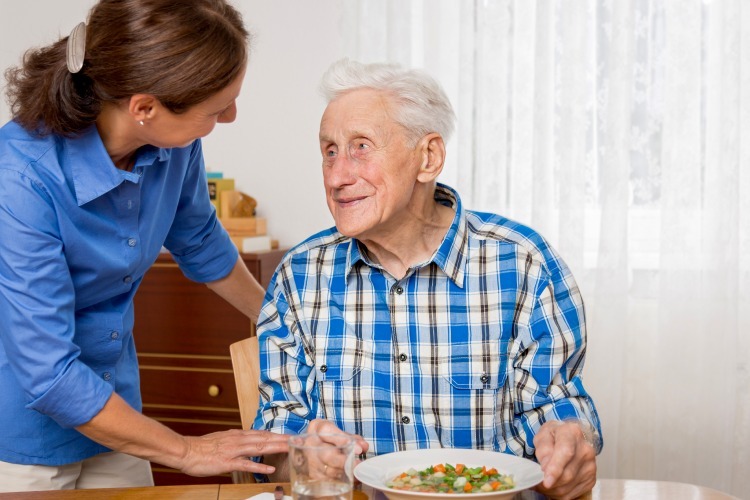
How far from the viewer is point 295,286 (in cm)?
196

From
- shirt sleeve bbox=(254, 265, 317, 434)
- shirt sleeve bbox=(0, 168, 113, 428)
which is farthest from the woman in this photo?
shirt sleeve bbox=(254, 265, 317, 434)

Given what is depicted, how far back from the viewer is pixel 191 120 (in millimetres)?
1677

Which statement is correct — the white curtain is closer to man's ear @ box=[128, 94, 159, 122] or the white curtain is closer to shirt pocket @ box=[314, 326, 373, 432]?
shirt pocket @ box=[314, 326, 373, 432]

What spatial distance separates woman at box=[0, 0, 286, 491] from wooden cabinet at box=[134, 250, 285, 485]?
155 centimetres

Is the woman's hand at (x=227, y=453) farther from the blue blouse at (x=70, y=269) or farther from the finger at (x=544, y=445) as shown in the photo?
the finger at (x=544, y=445)

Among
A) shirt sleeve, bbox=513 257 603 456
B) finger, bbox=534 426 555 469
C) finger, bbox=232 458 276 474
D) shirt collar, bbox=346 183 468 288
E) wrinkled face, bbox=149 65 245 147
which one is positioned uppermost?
wrinkled face, bbox=149 65 245 147

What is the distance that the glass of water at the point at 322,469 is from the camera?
3.84 feet

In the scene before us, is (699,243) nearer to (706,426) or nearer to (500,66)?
(706,426)

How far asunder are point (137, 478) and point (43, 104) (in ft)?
2.81

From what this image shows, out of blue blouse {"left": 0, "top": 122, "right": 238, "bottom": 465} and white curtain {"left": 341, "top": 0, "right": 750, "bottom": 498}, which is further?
white curtain {"left": 341, "top": 0, "right": 750, "bottom": 498}

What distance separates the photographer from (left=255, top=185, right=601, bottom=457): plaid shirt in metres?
1.78

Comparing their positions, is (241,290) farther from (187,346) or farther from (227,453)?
(187,346)

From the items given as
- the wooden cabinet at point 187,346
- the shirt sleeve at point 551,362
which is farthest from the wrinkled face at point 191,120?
the wooden cabinet at point 187,346

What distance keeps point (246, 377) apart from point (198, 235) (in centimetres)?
43
